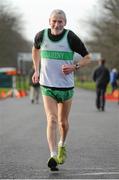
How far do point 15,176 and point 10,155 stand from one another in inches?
86.5

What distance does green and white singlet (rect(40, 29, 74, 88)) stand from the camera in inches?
332

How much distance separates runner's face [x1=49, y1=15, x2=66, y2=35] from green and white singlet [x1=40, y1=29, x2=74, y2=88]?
105mm

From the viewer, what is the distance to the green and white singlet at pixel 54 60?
332 inches

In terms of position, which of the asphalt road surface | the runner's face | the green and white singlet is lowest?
the asphalt road surface

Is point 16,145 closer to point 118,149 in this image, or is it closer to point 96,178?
point 118,149

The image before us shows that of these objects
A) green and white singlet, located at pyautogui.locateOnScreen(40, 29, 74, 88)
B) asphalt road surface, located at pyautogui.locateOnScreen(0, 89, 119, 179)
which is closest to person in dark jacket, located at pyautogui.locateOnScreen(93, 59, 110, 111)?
asphalt road surface, located at pyautogui.locateOnScreen(0, 89, 119, 179)

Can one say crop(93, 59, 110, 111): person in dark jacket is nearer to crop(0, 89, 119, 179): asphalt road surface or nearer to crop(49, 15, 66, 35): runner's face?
crop(0, 89, 119, 179): asphalt road surface

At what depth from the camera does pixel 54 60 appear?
8.45 metres

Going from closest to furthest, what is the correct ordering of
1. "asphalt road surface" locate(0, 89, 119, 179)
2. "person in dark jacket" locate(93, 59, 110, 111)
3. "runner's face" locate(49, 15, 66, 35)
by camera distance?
1. "asphalt road surface" locate(0, 89, 119, 179)
2. "runner's face" locate(49, 15, 66, 35)
3. "person in dark jacket" locate(93, 59, 110, 111)

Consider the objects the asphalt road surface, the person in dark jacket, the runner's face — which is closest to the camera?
the asphalt road surface

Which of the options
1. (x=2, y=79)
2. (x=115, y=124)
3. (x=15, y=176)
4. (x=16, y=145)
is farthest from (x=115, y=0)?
(x=15, y=176)

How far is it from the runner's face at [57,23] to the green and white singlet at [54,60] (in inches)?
4.1

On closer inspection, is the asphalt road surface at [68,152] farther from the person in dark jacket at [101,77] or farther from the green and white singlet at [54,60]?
the person in dark jacket at [101,77]

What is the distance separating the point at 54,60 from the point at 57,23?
440 mm
